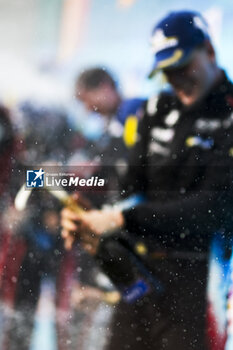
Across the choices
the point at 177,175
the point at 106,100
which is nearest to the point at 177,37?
the point at 106,100

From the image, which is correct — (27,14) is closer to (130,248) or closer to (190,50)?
(190,50)

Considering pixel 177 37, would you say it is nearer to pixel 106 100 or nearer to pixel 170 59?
pixel 170 59

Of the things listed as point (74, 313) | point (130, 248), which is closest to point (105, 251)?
point (130, 248)

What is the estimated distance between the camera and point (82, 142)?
8.82ft

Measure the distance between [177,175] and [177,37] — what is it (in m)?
0.53

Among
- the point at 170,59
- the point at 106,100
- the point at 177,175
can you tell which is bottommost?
the point at 177,175

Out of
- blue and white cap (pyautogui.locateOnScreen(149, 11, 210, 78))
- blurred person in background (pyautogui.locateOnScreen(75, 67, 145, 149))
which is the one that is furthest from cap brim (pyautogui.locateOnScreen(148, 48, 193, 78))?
blurred person in background (pyautogui.locateOnScreen(75, 67, 145, 149))

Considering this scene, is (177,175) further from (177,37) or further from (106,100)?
(177,37)

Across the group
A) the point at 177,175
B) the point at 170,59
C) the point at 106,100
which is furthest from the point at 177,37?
the point at 177,175

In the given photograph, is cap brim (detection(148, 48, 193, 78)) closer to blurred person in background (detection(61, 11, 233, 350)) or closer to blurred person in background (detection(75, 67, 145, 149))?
blurred person in background (detection(61, 11, 233, 350))

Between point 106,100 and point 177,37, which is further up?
point 177,37

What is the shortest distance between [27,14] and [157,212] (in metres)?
0.90

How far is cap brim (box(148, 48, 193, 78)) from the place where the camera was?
2.69 metres

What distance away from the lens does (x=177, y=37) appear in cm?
270
